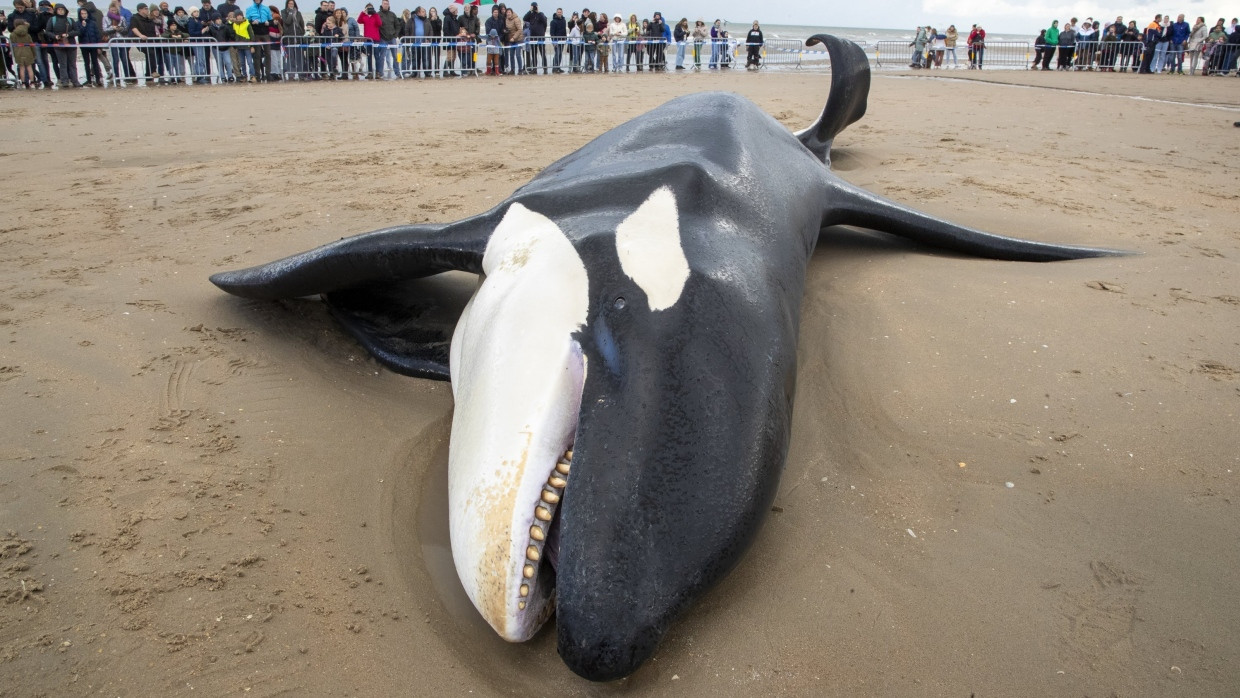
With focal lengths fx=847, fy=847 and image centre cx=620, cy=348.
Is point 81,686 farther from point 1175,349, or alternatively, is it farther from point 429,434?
point 1175,349

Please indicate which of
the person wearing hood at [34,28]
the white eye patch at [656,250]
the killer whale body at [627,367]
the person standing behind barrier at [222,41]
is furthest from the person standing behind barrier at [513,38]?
the white eye patch at [656,250]

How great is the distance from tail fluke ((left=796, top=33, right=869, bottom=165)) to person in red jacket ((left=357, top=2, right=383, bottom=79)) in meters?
15.4

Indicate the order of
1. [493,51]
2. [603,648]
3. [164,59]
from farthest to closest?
1. [493,51]
2. [164,59]
3. [603,648]

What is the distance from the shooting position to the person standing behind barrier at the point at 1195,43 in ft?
81.1

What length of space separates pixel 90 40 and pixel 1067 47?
26.8 metres

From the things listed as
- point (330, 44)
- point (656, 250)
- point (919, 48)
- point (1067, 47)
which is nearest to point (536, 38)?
point (330, 44)

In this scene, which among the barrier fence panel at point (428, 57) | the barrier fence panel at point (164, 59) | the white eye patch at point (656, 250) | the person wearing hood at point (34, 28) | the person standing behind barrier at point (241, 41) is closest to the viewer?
the white eye patch at point (656, 250)

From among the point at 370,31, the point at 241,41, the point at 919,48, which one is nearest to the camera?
the point at 241,41

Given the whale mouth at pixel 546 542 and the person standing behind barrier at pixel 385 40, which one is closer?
the whale mouth at pixel 546 542

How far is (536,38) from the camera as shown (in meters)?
23.0

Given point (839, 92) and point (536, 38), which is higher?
point (536, 38)

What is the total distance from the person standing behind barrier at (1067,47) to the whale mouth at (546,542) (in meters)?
29.7

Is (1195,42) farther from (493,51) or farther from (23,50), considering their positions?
(23,50)

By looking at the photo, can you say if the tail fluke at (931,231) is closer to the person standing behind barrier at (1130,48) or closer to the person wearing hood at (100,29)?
the person wearing hood at (100,29)
